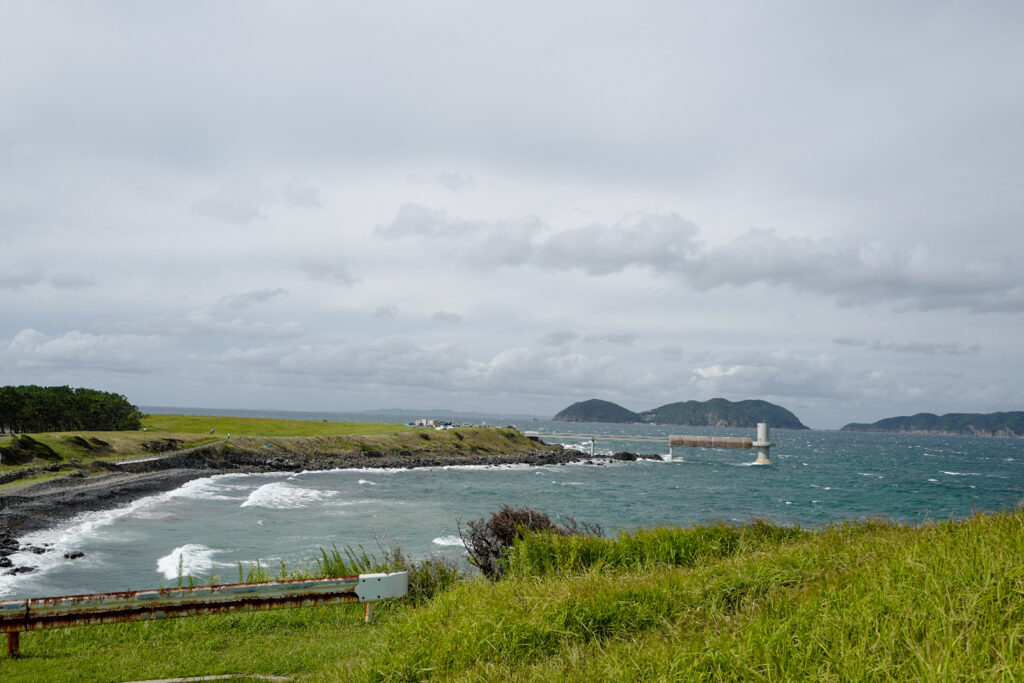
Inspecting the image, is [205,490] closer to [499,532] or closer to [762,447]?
Answer: [499,532]

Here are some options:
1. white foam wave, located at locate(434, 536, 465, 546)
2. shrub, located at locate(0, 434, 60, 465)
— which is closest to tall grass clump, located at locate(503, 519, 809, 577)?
white foam wave, located at locate(434, 536, 465, 546)

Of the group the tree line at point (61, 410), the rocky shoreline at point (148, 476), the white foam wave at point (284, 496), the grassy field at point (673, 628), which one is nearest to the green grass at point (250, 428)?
the tree line at point (61, 410)

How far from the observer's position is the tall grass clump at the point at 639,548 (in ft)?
31.1

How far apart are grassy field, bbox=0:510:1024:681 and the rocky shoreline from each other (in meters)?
16.5

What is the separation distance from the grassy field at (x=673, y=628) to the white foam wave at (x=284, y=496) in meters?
30.9

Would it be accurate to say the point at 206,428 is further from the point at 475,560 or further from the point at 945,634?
the point at 945,634

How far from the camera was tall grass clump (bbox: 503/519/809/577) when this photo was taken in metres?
9.48

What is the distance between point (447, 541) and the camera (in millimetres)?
28375

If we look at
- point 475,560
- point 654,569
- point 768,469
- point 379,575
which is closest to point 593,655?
point 654,569

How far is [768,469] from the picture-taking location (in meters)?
88.8

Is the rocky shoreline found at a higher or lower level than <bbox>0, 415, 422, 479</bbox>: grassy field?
lower

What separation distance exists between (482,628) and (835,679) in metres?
3.27

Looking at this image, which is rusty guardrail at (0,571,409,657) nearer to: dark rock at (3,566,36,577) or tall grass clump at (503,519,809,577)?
tall grass clump at (503,519,809,577)

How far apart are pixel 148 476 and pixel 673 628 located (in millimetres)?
47619
